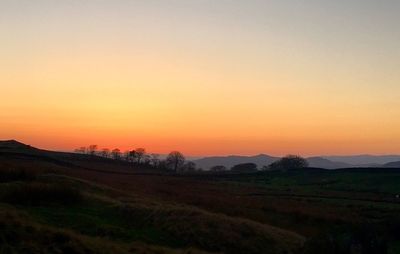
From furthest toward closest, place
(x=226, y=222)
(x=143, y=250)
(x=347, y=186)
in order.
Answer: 1. (x=347, y=186)
2. (x=226, y=222)
3. (x=143, y=250)

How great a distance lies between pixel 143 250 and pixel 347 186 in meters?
85.7

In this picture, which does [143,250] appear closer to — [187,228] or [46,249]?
[46,249]

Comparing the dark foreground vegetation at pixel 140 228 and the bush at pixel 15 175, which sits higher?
the bush at pixel 15 175

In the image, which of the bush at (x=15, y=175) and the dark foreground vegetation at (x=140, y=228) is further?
the bush at (x=15, y=175)

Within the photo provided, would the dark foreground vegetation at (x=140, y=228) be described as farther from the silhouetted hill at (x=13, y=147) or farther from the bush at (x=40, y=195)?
the silhouetted hill at (x=13, y=147)

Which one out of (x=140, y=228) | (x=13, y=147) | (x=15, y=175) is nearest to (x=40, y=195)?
(x=140, y=228)

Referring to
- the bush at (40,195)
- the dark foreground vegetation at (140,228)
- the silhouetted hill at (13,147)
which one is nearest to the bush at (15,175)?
the dark foreground vegetation at (140,228)

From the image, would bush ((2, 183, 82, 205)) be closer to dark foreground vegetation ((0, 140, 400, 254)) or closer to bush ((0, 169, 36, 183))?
dark foreground vegetation ((0, 140, 400, 254))

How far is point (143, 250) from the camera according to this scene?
21.5 metres

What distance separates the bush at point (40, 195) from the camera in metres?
31.0

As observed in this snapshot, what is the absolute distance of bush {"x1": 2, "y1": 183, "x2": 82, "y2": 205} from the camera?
31016 millimetres

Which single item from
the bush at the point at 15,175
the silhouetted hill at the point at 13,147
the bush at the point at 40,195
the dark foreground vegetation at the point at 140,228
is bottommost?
the dark foreground vegetation at the point at 140,228

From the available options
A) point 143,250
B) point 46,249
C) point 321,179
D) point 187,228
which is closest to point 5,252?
point 46,249

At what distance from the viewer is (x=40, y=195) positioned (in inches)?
1275
